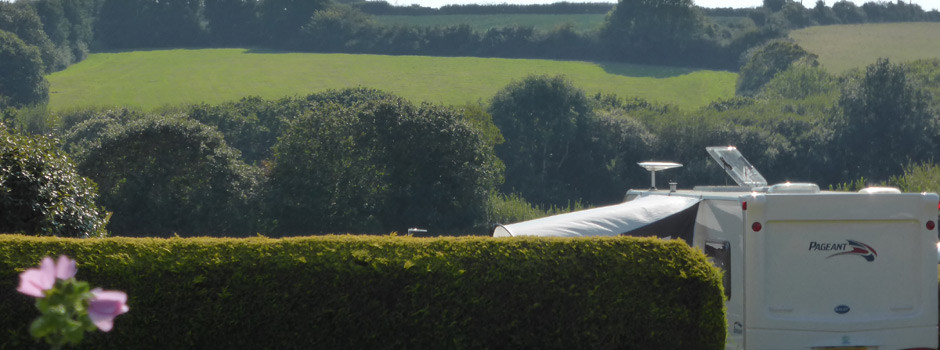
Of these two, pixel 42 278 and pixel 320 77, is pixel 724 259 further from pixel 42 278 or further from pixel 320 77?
pixel 320 77

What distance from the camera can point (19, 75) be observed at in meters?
66.6

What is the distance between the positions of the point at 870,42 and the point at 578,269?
8597 cm

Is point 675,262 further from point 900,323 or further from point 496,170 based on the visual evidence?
point 496,170

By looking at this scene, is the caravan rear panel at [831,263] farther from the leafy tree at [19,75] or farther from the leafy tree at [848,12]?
the leafy tree at [848,12]

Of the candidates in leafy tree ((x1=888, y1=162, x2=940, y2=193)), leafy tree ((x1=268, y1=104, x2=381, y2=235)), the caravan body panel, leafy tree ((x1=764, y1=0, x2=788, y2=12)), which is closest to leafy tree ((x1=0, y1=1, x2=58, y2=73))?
leafy tree ((x1=268, y1=104, x2=381, y2=235))

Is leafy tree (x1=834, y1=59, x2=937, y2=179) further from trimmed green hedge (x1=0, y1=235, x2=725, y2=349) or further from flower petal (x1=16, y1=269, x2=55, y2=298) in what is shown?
flower petal (x1=16, y1=269, x2=55, y2=298)

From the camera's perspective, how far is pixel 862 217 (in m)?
7.58

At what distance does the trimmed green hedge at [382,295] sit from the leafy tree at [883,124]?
55.3 meters

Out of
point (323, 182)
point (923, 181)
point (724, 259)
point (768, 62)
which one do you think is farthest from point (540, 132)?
point (724, 259)

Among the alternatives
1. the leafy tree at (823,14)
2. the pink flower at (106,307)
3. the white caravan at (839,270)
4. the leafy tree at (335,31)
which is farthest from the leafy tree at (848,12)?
the pink flower at (106,307)

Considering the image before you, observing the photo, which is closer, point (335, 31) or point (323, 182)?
point (323, 182)

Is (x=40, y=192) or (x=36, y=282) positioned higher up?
(x=36, y=282)

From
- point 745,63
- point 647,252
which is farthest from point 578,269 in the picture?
point 745,63

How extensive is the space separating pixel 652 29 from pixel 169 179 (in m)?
60.9
